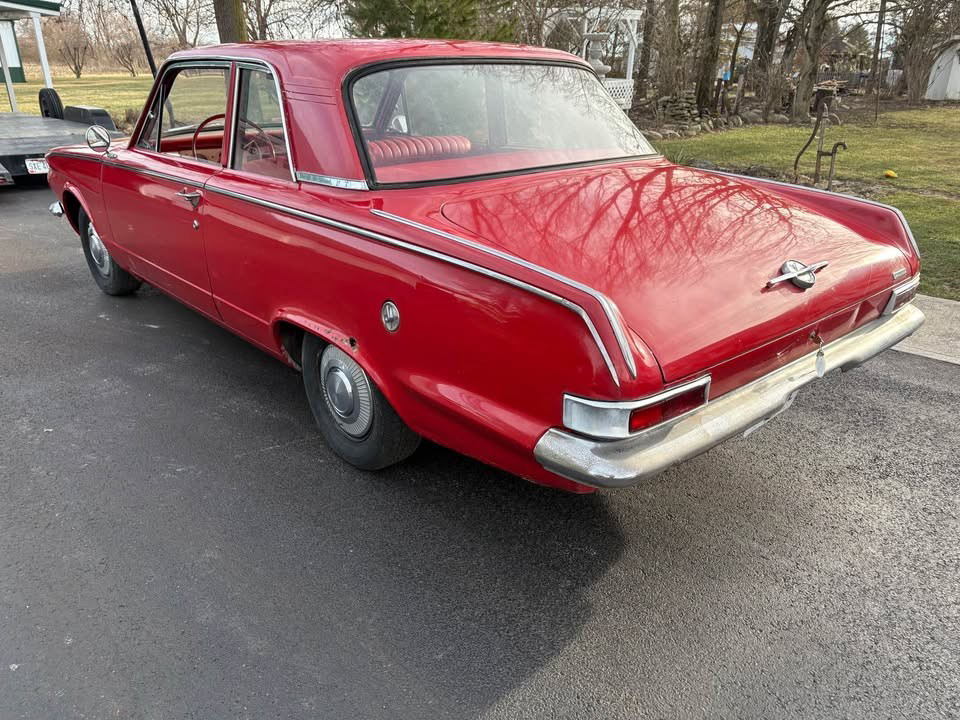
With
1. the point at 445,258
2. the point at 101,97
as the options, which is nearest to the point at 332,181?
the point at 445,258

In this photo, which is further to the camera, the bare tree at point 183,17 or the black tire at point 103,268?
the bare tree at point 183,17

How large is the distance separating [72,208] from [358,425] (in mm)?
3538

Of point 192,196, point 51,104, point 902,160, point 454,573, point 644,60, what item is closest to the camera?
point 454,573

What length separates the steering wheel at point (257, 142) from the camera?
3.10 m

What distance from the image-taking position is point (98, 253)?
5043 mm

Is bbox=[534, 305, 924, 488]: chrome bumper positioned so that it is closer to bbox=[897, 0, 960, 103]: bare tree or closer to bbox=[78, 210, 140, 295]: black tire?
bbox=[78, 210, 140, 295]: black tire

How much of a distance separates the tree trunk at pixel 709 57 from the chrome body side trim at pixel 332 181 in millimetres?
14772

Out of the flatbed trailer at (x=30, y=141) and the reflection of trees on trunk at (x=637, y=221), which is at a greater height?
the reflection of trees on trunk at (x=637, y=221)

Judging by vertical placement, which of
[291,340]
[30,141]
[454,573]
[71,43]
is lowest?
[454,573]

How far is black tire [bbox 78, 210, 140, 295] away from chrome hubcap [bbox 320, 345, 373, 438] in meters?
2.62

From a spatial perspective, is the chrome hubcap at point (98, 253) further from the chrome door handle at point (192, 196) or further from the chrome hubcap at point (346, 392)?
the chrome hubcap at point (346, 392)

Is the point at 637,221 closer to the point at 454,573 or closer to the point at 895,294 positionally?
the point at 895,294

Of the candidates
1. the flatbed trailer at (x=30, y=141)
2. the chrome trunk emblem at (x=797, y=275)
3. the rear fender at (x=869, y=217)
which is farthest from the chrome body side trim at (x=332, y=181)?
the flatbed trailer at (x=30, y=141)

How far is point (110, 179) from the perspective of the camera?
4227 mm
